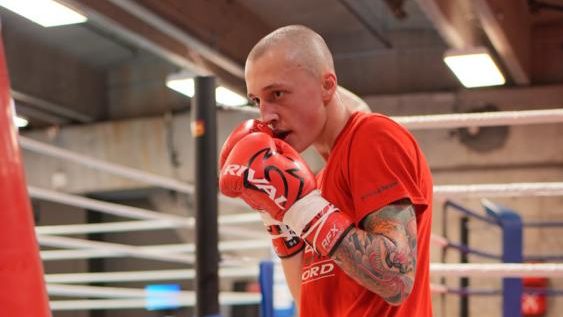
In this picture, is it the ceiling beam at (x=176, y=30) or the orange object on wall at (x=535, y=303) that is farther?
the orange object on wall at (x=535, y=303)

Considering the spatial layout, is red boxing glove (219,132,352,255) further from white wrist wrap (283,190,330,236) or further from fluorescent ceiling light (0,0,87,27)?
fluorescent ceiling light (0,0,87,27)

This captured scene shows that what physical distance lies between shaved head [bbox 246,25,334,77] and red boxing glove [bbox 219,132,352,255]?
0.14m

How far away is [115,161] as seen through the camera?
29.0ft

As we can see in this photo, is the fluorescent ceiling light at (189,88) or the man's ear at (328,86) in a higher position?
the fluorescent ceiling light at (189,88)

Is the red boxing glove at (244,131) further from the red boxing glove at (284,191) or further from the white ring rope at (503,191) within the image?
the white ring rope at (503,191)

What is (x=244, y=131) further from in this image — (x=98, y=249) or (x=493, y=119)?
(x=98, y=249)

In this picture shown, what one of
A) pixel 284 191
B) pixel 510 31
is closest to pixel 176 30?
pixel 510 31

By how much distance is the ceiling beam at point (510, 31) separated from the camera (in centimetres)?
527

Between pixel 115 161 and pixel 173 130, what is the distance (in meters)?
0.79

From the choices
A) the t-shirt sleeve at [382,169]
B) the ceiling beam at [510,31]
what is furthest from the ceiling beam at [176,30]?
the t-shirt sleeve at [382,169]

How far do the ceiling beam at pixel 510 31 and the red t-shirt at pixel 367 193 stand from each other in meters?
3.90

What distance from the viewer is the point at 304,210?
1.19 metres

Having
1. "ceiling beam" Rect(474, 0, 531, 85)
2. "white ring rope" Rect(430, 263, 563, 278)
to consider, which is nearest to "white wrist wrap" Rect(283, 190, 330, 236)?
"white ring rope" Rect(430, 263, 563, 278)

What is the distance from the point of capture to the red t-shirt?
3.90ft
